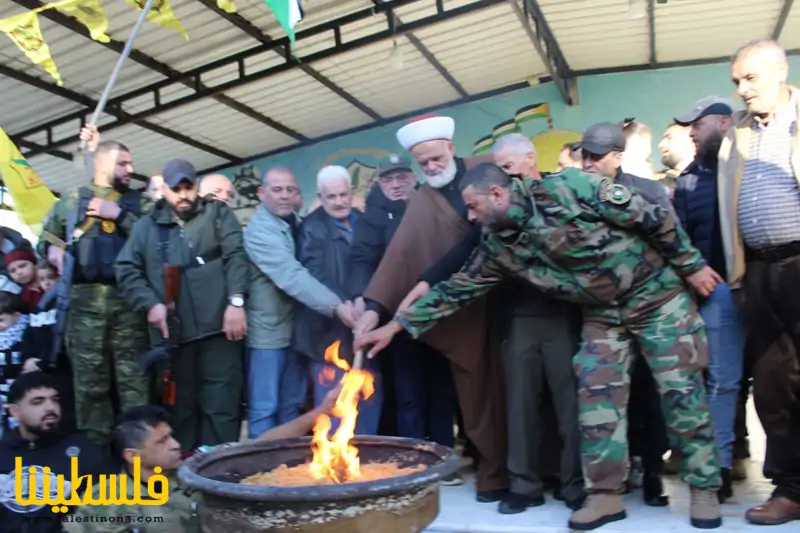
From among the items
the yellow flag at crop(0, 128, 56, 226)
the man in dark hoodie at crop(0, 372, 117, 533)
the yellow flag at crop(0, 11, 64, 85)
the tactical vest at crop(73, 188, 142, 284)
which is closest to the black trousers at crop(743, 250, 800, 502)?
the man in dark hoodie at crop(0, 372, 117, 533)

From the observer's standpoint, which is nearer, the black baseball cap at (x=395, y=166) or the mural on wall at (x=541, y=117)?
the black baseball cap at (x=395, y=166)

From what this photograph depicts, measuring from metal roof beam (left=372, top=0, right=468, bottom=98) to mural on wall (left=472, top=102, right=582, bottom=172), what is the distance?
91 centimetres

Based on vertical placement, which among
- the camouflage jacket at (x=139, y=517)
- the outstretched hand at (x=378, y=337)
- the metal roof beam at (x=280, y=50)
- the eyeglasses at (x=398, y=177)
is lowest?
the camouflage jacket at (x=139, y=517)

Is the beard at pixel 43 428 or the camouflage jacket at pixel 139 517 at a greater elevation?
the beard at pixel 43 428

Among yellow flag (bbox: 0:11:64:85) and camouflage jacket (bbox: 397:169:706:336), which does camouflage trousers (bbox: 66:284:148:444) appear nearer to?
camouflage jacket (bbox: 397:169:706:336)

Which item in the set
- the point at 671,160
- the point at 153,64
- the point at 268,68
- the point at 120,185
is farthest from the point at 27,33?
the point at 671,160

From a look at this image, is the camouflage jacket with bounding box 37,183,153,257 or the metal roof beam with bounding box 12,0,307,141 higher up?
the metal roof beam with bounding box 12,0,307,141

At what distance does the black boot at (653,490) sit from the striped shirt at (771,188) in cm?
108

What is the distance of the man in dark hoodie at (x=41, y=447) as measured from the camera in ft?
10.5

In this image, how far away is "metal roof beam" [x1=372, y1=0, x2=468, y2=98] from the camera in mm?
9223

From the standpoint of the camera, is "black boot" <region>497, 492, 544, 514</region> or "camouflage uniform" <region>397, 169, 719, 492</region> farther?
"black boot" <region>497, 492, 544, 514</region>

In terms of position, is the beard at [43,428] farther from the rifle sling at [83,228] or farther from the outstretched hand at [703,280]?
the outstretched hand at [703,280]

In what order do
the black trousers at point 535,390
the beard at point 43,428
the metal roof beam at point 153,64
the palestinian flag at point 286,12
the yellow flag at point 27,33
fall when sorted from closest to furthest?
the black trousers at point 535,390
the beard at point 43,428
the palestinian flag at point 286,12
the yellow flag at point 27,33
the metal roof beam at point 153,64

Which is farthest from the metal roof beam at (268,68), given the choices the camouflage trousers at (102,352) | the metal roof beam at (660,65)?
the camouflage trousers at (102,352)
